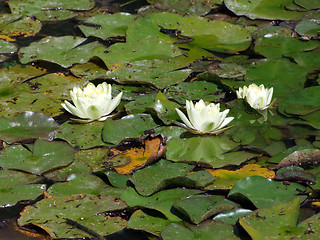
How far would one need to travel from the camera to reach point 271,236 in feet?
7.54

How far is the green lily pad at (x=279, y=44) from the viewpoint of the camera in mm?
4367

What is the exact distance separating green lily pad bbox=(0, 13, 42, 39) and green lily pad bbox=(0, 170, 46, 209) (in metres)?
2.33

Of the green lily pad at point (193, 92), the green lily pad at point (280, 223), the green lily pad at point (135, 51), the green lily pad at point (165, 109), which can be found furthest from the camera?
the green lily pad at point (135, 51)

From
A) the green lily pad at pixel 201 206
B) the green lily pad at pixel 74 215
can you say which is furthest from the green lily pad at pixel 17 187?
the green lily pad at pixel 201 206

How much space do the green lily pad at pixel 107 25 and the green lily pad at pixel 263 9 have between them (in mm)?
1124

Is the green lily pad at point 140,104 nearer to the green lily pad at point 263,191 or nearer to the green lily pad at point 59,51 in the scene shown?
the green lily pad at point 59,51

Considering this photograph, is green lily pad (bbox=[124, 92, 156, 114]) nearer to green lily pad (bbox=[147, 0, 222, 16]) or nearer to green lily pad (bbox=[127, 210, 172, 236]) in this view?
green lily pad (bbox=[127, 210, 172, 236])

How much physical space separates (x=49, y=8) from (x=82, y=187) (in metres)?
3.35

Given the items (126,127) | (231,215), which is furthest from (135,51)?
(231,215)

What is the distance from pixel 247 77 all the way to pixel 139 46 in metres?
1.08

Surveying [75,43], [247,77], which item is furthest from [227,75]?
[75,43]

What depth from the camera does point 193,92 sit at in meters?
3.75

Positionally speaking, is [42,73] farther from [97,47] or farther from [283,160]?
[283,160]

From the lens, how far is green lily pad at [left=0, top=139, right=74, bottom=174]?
9.98ft
